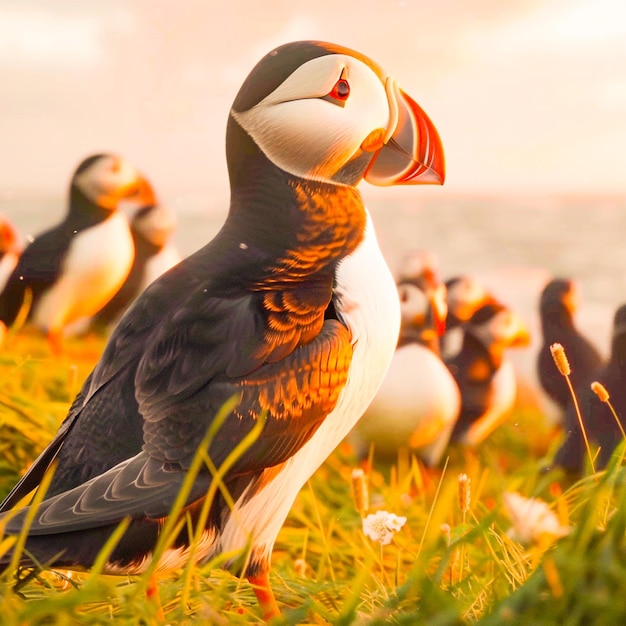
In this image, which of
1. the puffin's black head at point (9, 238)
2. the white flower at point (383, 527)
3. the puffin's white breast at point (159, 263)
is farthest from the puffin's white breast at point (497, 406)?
the puffin's black head at point (9, 238)

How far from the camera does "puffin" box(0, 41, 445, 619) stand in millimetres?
1176

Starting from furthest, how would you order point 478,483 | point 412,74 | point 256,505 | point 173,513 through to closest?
point 478,483
point 412,74
point 256,505
point 173,513

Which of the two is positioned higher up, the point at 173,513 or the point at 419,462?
the point at 173,513

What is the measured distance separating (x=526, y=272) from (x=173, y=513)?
1104mm

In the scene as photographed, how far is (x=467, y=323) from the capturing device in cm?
183

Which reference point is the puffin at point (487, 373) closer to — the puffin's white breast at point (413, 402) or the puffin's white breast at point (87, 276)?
the puffin's white breast at point (413, 402)

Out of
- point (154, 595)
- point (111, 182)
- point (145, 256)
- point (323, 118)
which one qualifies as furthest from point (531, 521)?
point (111, 182)

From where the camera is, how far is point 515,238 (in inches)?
72.9

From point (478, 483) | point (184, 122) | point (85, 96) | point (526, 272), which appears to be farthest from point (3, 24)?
point (478, 483)

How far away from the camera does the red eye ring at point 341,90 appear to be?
4.33 feet

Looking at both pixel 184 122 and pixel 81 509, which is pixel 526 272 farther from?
pixel 81 509

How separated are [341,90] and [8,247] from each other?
920 millimetres

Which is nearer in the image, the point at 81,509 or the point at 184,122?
the point at 81,509

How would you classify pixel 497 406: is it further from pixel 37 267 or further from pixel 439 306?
pixel 37 267
